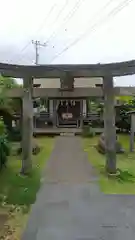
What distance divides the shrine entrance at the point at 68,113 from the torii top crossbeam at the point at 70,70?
497 inches

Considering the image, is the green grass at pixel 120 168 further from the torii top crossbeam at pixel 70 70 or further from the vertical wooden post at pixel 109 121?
the torii top crossbeam at pixel 70 70

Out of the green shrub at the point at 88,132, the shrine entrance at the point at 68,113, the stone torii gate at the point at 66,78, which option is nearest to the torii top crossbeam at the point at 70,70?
the stone torii gate at the point at 66,78

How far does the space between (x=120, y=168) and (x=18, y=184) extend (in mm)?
3643

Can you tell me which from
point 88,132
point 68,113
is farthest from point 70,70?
point 68,113

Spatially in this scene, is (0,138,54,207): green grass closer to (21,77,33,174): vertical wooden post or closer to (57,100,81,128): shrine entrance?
(21,77,33,174): vertical wooden post

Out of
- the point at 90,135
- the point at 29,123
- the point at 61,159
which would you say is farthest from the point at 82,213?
the point at 90,135

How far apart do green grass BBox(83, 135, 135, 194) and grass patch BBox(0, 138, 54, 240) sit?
1.77m

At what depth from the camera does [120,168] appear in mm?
11156

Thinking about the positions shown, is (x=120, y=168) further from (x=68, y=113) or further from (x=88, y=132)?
(x=68, y=113)

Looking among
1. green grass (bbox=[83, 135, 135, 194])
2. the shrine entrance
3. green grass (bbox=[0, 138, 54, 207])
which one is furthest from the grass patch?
the shrine entrance

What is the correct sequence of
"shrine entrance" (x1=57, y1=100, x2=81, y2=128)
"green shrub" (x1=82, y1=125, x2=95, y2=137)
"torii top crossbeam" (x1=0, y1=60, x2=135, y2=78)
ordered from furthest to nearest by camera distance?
"shrine entrance" (x1=57, y1=100, x2=81, y2=128) → "green shrub" (x1=82, y1=125, x2=95, y2=137) → "torii top crossbeam" (x1=0, y1=60, x2=135, y2=78)

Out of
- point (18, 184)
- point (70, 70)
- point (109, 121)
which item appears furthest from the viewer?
point (109, 121)

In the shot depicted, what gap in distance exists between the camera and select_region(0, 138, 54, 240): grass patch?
640 cm

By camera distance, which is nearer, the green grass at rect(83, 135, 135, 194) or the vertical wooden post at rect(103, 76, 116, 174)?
the green grass at rect(83, 135, 135, 194)
